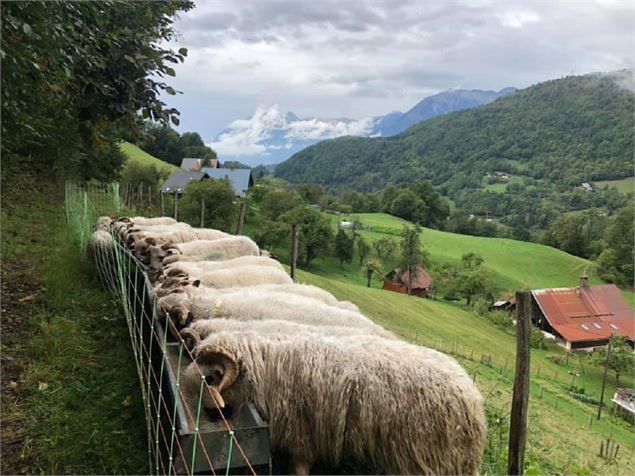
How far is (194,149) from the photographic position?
10550 centimetres

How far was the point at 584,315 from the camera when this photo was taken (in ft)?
186

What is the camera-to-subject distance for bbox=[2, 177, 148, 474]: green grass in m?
4.35

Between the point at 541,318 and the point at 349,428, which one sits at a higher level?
the point at 349,428

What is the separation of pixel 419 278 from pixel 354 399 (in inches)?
2482

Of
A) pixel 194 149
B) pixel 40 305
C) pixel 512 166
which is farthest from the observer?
pixel 512 166

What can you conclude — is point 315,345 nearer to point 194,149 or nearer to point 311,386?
point 311,386

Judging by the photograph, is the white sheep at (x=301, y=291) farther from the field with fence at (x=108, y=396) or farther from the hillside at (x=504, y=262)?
the hillside at (x=504, y=262)

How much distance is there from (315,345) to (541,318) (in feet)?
194

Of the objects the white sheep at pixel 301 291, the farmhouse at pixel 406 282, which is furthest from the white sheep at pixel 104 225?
the farmhouse at pixel 406 282

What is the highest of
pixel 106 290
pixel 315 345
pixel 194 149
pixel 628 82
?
pixel 628 82

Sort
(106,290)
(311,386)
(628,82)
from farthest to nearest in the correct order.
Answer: (628,82), (106,290), (311,386)

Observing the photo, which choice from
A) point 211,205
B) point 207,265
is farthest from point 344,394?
point 211,205

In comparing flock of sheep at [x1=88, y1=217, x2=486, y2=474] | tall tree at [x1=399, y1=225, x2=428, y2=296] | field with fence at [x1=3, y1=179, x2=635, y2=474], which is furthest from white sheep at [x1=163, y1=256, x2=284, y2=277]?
tall tree at [x1=399, y1=225, x2=428, y2=296]

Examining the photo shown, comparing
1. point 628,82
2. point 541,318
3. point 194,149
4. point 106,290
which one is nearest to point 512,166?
point 628,82
